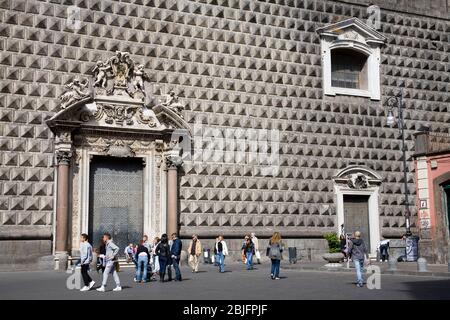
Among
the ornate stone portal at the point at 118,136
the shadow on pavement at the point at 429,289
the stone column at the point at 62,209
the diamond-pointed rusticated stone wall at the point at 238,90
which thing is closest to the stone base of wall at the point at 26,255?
the stone column at the point at 62,209

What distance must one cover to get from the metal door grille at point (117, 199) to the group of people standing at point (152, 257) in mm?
722

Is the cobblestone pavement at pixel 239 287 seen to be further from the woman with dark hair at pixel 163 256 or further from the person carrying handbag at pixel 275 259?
the woman with dark hair at pixel 163 256

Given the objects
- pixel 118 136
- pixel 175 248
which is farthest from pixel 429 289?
pixel 118 136

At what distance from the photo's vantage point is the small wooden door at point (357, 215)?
79.9 feet

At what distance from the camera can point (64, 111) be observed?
1948 cm

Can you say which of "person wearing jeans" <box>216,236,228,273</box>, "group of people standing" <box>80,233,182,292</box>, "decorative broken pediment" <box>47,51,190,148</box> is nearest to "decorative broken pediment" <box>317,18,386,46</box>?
"decorative broken pediment" <box>47,51,190,148</box>

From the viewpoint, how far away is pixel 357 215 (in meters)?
24.6

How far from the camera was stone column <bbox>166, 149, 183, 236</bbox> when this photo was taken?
20.7 m

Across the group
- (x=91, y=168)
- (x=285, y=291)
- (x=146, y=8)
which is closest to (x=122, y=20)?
(x=146, y=8)

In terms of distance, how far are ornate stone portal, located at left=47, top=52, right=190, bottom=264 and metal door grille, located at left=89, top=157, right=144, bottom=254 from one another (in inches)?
12.2

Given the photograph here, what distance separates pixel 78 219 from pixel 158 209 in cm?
272

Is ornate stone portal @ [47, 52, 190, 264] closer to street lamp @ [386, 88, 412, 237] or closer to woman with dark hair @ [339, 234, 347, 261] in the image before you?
woman with dark hair @ [339, 234, 347, 261]

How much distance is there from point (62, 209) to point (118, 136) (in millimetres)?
3213

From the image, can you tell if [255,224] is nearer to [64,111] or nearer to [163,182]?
[163,182]
